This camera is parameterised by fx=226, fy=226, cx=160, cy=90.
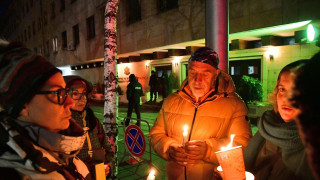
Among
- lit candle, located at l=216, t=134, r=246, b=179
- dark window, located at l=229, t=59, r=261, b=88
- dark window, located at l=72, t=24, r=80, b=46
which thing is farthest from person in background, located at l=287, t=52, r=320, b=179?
dark window, located at l=72, t=24, r=80, b=46

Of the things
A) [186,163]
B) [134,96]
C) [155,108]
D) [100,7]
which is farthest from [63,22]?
[186,163]

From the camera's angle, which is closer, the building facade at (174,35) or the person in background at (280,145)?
the person in background at (280,145)

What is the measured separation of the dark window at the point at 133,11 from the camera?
59.0ft

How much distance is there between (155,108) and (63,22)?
18.4 m

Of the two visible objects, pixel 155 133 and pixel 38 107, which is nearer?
pixel 38 107

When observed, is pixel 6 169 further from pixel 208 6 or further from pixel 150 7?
pixel 150 7

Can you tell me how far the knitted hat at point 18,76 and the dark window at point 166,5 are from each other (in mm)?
14237

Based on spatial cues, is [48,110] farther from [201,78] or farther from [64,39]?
→ [64,39]

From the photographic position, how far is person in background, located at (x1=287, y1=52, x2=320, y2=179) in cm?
69

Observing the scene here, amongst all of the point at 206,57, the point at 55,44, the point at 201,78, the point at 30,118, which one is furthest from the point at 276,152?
the point at 55,44

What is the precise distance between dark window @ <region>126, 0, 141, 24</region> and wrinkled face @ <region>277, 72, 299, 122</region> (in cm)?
1711

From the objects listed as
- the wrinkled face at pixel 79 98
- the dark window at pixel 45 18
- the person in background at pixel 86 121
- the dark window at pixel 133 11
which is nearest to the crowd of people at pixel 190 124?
the person in background at pixel 86 121

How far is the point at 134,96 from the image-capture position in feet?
35.5

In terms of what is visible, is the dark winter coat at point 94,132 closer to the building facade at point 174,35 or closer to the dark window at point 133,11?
the building facade at point 174,35
